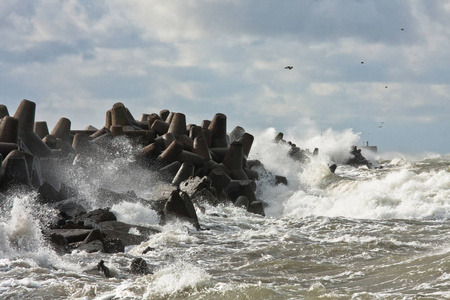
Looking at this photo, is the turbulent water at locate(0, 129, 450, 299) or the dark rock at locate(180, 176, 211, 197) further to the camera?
the dark rock at locate(180, 176, 211, 197)

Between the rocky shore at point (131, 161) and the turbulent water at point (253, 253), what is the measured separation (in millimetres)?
317

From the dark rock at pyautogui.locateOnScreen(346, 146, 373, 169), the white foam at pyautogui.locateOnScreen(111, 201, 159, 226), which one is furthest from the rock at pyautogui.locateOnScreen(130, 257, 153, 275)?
the dark rock at pyautogui.locateOnScreen(346, 146, 373, 169)

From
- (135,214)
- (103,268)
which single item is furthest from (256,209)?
(103,268)

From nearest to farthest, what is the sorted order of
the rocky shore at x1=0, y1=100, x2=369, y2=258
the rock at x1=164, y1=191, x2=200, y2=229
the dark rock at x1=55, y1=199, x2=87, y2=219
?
the rocky shore at x1=0, y1=100, x2=369, y2=258, the dark rock at x1=55, y1=199, x2=87, y2=219, the rock at x1=164, y1=191, x2=200, y2=229

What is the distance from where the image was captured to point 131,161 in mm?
17969

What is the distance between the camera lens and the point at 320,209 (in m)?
18.8

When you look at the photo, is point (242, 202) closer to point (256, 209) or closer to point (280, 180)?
point (256, 209)

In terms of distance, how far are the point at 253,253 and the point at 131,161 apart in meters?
8.25

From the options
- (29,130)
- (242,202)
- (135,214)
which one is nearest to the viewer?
(135,214)

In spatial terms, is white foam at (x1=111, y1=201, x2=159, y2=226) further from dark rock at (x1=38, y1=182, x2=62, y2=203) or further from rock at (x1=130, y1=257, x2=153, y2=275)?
rock at (x1=130, y1=257, x2=153, y2=275)

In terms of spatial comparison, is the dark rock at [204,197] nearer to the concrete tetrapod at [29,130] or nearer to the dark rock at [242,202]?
the dark rock at [242,202]

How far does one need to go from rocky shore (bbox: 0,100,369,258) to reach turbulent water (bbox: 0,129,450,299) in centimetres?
32

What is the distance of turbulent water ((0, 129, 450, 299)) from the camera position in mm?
7316

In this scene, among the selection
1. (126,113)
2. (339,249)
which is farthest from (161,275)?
(126,113)
